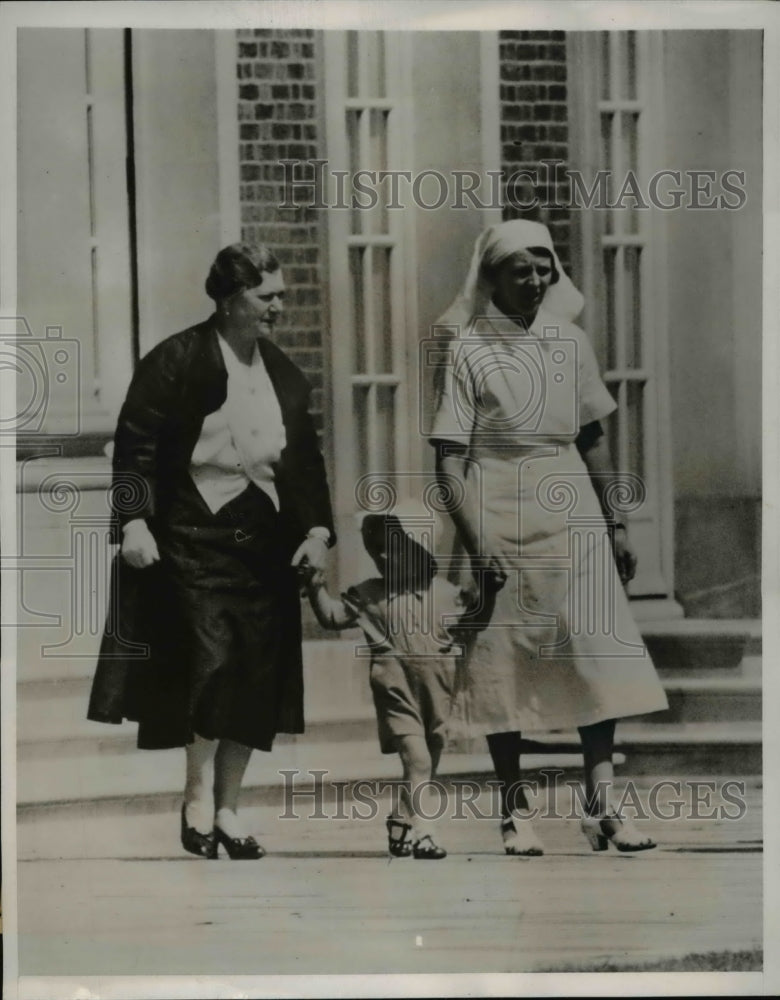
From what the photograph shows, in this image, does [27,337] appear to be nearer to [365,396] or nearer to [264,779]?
[365,396]

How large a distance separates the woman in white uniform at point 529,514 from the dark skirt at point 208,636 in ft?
2.01

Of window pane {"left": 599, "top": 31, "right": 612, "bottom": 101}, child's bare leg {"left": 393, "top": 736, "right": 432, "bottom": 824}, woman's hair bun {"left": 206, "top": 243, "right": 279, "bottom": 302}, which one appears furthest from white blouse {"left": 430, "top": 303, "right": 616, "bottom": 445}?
child's bare leg {"left": 393, "top": 736, "right": 432, "bottom": 824}

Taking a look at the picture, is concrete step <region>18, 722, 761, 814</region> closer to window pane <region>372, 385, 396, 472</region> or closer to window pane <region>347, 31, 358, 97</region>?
window pane <region>372, 385, 396, 472</region>

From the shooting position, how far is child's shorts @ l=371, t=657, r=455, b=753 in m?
5.97

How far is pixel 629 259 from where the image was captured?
19.7 feet

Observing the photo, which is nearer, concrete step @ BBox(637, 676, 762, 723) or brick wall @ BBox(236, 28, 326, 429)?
brick wall @ BBox(236, 28, 326, 429)

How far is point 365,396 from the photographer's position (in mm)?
5965

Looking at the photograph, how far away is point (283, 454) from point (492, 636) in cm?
92

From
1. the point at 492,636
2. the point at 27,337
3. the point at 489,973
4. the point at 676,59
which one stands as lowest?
the point at 489,973

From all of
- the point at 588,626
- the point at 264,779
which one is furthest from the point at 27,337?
the point at 588,626

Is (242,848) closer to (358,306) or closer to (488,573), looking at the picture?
(488,573)

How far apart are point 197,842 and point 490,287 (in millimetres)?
2085

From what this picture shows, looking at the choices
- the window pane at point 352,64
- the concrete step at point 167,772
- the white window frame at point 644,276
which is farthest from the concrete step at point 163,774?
the window pane at point 352,64

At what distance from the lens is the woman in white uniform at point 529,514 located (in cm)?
597
